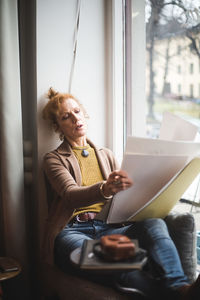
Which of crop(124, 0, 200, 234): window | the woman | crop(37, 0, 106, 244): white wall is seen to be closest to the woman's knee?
the woman

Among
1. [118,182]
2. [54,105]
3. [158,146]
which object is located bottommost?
[118,182]

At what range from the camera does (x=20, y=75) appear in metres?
1.79

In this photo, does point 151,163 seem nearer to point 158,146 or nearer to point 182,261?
point 158,146

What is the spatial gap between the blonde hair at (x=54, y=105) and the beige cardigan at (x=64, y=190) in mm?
123

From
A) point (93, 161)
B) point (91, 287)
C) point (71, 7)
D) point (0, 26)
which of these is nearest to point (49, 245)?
point (91, 287)

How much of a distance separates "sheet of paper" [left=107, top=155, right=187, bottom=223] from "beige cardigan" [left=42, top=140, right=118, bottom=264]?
8cm

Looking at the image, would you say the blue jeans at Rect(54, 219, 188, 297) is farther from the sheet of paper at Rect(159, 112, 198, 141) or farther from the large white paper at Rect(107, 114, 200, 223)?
the sheet of paper at Rect(159, 112, 198, 141)

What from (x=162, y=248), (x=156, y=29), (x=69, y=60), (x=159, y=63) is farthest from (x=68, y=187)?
(x=156, y=29)

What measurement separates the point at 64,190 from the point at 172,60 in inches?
31.9

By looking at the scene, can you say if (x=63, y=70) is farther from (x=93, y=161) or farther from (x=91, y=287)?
(x=91, y=287)

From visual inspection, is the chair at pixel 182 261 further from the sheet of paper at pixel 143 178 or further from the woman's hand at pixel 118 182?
the woman's hand at pixel 118 182

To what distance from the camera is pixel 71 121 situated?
160 centimetres

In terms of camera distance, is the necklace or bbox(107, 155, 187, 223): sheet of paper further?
the necklace

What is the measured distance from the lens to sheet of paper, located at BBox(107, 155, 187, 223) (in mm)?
1160
